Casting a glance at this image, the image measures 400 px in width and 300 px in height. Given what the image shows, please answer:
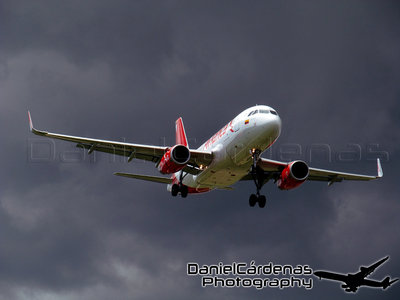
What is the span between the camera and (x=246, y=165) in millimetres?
36750

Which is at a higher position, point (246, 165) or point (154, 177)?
point (154, 177)

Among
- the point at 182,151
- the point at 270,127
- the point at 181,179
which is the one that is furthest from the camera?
the point at 181,179

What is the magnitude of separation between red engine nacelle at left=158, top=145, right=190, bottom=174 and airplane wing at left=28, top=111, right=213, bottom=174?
4.97 feet

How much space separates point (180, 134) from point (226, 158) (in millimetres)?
16199

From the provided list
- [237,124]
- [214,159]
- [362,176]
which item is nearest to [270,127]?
[237,124]

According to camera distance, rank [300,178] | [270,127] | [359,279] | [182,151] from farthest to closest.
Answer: [359,279], [300,178], [182,151], [270,127]

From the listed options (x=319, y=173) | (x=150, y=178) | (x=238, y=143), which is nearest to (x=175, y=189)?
(x=150, y=178)

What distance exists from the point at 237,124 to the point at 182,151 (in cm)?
445

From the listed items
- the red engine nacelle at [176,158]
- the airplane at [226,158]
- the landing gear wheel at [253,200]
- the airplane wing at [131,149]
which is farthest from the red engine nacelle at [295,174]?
the red engine nacelle at [176,158]

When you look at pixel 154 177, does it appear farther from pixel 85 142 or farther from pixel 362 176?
pixel 362 176

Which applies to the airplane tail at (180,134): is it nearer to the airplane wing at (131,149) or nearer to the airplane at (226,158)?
the airplane at (226,158)

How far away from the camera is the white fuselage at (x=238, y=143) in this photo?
3322cm

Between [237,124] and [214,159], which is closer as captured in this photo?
[237,124]

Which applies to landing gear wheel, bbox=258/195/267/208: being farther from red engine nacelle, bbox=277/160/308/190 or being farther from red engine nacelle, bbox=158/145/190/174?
red engine nacelle, bbox=158/145/190/174
